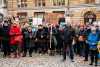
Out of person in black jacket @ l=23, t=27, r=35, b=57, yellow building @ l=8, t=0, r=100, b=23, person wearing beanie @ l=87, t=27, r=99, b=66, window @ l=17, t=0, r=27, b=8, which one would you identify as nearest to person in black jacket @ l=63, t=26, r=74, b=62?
person wearing beanie @ l=87, t=27, r=99, b=66

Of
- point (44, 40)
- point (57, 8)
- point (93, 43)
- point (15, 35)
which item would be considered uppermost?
point (93, 43)

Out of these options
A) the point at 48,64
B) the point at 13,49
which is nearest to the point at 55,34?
the point at 13,49

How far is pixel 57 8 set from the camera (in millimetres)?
55844

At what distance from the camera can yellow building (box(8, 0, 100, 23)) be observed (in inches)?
2181

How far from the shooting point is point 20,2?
57188mm

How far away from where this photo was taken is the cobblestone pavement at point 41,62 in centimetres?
2509

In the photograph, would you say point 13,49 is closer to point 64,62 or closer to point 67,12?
point 64,62

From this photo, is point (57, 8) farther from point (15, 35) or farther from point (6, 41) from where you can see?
point (6, 41)

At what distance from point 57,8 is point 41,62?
97.6 feet

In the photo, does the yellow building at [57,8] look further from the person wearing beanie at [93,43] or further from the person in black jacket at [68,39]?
the person wearing beanie at [93,43]

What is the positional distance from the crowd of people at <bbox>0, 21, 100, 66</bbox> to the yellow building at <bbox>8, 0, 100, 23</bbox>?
2378 cm

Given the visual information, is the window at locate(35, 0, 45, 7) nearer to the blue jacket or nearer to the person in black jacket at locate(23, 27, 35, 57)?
the person in black jacket at locate(23, 27, 35, 57)

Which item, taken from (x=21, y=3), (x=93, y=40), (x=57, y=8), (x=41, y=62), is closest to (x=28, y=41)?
(x=41, y=62)

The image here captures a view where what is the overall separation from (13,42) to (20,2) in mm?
28959
